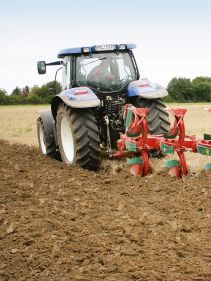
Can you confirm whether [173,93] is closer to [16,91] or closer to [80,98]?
[16,91]

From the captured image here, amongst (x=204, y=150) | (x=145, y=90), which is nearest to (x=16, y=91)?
(x=145, y=90)

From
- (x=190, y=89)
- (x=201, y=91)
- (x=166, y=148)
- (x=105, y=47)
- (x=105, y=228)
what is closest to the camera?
(x=105, y=228)

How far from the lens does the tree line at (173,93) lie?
52.5 metres

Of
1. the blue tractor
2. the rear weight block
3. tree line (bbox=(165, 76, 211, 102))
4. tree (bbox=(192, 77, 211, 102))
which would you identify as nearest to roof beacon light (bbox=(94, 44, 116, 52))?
the blue tractor

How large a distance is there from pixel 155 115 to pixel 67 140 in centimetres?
140

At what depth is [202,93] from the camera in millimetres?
64250

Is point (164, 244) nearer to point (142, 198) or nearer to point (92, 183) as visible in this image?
point (142, 198)

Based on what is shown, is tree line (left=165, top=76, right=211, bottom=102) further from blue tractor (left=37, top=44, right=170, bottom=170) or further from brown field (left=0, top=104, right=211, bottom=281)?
brown field (left=0, top=104, right=211, bottom=281)

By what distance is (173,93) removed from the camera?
56688 mm

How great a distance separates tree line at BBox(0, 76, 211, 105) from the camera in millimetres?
52547

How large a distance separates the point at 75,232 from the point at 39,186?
2.22 meters

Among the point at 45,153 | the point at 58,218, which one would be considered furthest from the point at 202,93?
the point at 58,218

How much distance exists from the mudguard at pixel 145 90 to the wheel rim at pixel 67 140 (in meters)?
1.04

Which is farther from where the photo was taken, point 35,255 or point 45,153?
point 45,153
